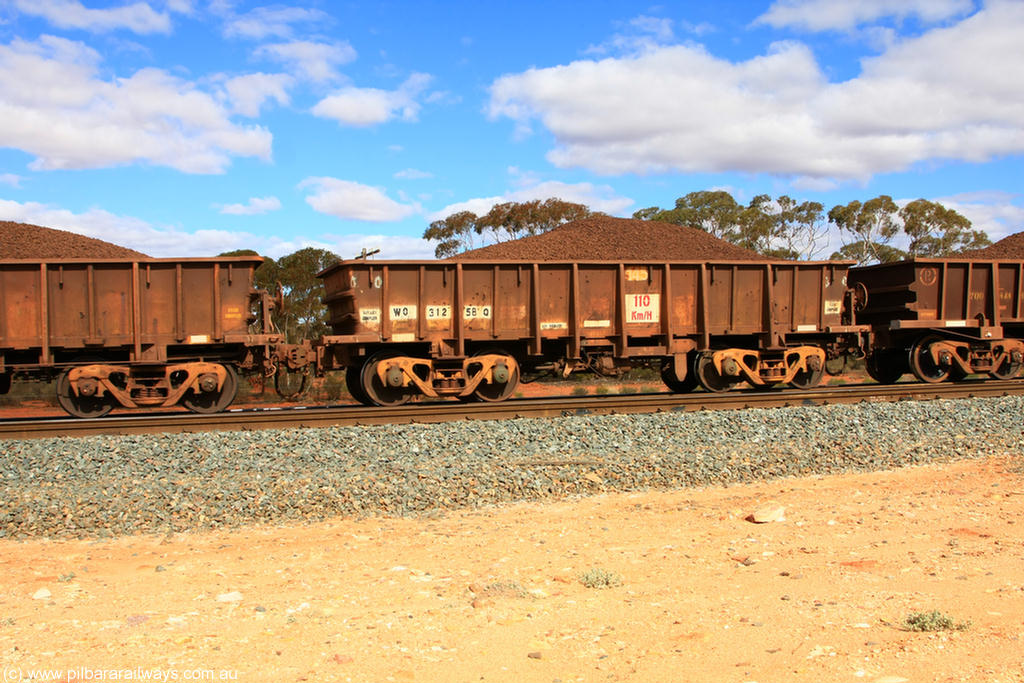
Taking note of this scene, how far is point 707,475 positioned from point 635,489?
96 cm

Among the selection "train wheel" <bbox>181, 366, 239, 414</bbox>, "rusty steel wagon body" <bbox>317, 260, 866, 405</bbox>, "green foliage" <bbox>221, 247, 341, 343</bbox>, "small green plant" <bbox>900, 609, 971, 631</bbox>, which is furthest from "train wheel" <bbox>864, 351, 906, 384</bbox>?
"green foliage" <bbox>221, 247, 341, 343</bbox>

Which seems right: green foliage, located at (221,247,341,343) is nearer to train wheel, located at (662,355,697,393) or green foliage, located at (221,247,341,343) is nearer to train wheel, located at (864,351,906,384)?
train wheel, located at (662,355,697,393)

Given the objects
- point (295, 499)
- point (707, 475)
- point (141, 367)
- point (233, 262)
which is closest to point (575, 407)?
point (707, 475)

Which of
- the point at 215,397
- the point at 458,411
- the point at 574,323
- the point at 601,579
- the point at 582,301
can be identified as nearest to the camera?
the point at 601,579

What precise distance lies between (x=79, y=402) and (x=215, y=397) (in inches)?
78.5

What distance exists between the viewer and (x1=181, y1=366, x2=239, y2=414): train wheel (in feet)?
40.2

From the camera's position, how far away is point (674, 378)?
14.9 m

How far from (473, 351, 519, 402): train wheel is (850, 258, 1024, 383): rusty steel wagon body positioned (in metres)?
7.70

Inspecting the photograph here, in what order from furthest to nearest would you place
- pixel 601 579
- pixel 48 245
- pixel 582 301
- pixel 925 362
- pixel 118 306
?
1. pixel 48 245
2. pixel 925 362
3. pixel 582 301
4. pixel 118 306
5. pixel 601 579

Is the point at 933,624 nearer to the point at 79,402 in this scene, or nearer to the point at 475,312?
the point at 475,312

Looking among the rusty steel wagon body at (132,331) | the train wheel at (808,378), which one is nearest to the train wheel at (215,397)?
the rusty steel wagon body at (132,331)

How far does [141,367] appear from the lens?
1196cm

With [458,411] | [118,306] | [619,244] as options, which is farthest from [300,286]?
[458,411]

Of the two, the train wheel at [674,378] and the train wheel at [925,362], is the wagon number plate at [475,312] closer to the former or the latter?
the train wheel at [674,378]
